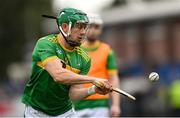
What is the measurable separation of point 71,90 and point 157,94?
19646 millimetres

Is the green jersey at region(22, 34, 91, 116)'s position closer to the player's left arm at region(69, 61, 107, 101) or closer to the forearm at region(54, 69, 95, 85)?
the player's left arm at region(69, 61, 107, 101)

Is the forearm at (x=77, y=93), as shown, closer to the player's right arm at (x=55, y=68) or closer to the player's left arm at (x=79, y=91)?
the player's left arm at (x=79, y=91)

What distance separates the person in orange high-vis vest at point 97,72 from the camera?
1273cm

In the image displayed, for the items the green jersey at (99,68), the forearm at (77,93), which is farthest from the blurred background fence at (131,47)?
the forearm at (77,93)

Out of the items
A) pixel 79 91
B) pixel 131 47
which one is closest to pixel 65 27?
pixel 79 91

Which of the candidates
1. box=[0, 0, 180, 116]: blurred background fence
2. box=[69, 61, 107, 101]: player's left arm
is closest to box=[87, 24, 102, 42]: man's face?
box=[69, 61, 107, 101]: player's left arm

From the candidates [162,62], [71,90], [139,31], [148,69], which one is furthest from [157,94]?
[71,90]

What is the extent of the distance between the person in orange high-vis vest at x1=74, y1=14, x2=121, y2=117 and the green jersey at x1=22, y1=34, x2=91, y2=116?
8.92 ft

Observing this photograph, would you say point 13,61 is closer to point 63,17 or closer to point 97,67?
point 97,67

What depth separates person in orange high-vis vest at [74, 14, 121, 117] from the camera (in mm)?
12727

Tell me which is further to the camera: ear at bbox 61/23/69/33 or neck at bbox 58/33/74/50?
neck at bbox 58/33/74/50

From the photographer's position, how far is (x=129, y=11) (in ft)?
148

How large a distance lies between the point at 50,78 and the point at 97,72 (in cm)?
320

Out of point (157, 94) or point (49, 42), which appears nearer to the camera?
point (49, 42)
